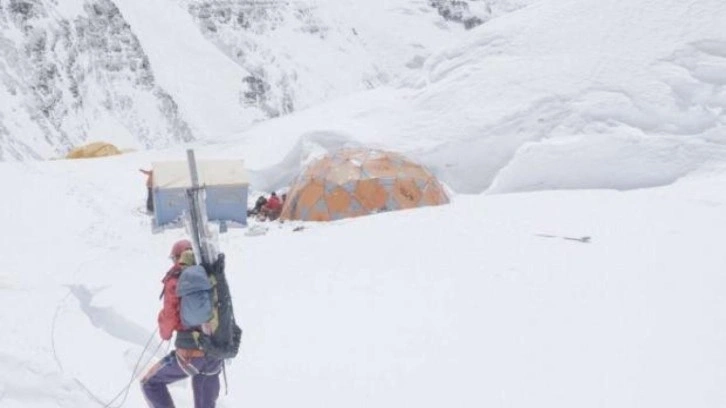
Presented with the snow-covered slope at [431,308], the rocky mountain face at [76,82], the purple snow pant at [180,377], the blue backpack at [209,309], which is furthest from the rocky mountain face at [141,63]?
the blue backpack at [209,309]

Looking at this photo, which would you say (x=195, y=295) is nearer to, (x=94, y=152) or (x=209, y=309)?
(x=209, y=309)

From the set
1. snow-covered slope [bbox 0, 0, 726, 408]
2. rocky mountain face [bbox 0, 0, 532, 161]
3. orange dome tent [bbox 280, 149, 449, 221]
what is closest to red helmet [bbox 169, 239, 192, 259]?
snow-covered slope [bbox 0, 0, 726, 408]

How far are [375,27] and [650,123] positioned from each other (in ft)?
178

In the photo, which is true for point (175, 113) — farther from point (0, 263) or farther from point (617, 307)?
point (617, 307)

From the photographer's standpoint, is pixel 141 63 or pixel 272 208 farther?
pixel 141 63

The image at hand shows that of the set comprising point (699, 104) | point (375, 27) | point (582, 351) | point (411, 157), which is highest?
point (582, 351)

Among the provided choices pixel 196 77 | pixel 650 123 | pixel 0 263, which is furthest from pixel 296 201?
pixel 196 77

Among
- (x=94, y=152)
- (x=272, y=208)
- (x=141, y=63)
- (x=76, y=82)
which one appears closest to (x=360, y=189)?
(x=272, y=208)

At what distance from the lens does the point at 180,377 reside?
488 cm

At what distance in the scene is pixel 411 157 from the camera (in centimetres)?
1606

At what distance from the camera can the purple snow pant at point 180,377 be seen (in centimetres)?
475

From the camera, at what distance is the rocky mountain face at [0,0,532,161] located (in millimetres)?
40844

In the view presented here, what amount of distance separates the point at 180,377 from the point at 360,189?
9.10m

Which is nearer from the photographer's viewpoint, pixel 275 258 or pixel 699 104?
pixel 275 258
